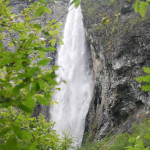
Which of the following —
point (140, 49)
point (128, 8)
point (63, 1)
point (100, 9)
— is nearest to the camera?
point (140, 49)

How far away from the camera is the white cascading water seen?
1736 centimetres

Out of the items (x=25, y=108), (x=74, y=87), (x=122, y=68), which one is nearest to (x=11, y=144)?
(x=25, y=108)

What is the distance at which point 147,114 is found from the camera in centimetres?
869

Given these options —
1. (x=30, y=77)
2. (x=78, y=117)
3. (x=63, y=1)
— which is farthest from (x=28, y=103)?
(x=63, y=1)

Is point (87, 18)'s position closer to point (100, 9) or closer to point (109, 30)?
point (100, 9)

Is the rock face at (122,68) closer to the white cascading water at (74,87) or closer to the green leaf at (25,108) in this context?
the white cascading water at (74,87)

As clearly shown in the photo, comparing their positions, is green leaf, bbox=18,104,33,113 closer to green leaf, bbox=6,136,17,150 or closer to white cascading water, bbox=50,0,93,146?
green leaf, bbox=6,136,17,150

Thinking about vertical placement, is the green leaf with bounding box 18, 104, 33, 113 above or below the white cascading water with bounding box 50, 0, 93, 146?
below

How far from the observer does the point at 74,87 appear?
19.5 meters

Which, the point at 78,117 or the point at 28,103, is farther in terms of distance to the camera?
the point at 78,117

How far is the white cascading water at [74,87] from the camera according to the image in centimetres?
1736

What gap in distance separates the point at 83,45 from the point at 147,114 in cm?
1356

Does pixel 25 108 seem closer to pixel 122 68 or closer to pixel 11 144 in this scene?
pixel 11 144

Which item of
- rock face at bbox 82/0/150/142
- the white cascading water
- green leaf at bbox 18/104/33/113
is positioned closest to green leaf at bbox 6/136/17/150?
green leaf at bbox 18/104/33/113
